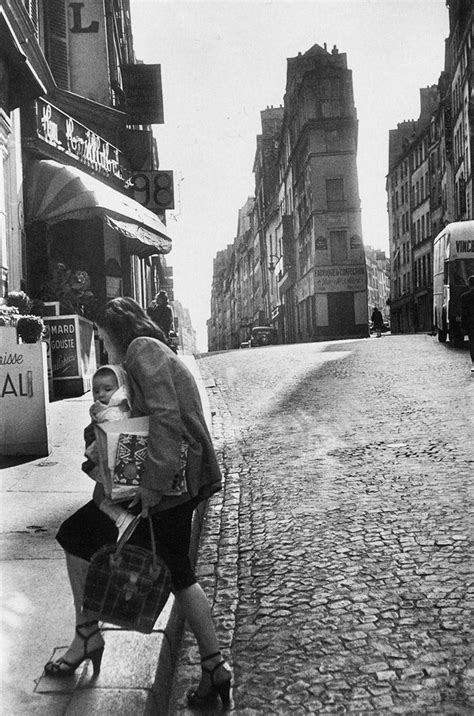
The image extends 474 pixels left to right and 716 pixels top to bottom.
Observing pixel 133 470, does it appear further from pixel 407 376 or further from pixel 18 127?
pixel 18 127

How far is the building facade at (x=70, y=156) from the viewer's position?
1269 cm

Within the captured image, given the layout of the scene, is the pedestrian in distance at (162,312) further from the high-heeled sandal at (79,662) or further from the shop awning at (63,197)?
Answer: the high-heeled sandal at (79,662)

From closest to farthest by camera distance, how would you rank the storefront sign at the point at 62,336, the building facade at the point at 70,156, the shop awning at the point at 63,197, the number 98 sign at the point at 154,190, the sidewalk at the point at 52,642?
the sidewalk at the point at 52,642 → the storefront sign at the point at 62,336 → the building facade at the point at 70,156 → the shop awning at the point at 63,197 → the number 98 sign at the point at 154,190

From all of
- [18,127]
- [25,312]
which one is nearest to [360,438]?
[25,312]

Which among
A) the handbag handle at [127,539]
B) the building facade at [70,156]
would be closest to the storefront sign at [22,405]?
the handbag handle at [127,539]

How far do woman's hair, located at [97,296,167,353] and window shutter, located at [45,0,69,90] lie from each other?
61.2 ft

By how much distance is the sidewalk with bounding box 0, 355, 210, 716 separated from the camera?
2.72 metres

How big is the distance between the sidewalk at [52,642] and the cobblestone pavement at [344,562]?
0.20 m

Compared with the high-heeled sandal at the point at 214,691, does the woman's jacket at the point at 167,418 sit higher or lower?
higher

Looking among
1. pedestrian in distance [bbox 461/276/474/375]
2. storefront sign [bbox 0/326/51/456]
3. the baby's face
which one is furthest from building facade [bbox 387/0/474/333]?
the baby's face

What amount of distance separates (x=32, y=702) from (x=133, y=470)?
90 cm

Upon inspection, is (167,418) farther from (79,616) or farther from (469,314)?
(469,314)

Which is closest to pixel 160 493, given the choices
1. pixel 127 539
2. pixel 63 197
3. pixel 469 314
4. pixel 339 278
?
pixel 127 539

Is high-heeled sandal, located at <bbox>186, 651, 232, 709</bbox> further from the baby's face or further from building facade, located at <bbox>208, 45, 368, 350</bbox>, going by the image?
building facade, located at <bbox>208, 45, 368, 350</bbox>
